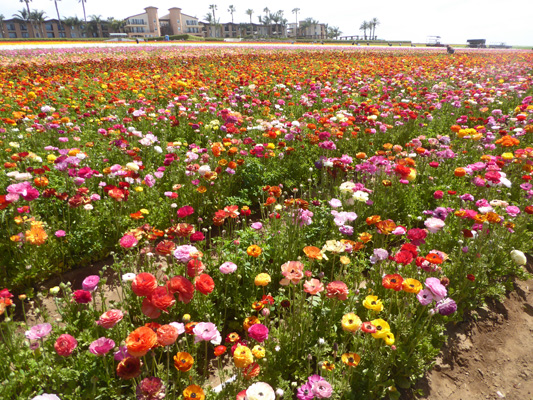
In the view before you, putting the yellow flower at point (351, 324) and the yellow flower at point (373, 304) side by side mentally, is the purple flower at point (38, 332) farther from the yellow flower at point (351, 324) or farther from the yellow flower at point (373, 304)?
the yellow flower at point (373, 304)

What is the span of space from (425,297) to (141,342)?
1846mm

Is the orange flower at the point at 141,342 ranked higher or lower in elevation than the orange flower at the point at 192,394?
higher

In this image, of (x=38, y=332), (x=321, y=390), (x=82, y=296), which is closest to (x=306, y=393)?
(x=321, y=390)

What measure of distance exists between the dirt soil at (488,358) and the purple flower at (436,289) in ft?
2.88

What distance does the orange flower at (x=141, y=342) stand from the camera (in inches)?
62.8

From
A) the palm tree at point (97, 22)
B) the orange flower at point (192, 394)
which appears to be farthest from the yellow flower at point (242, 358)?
the palm tree at point (97, 22)

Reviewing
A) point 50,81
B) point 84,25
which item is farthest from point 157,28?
point 50,81

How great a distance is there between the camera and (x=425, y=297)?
2.19m

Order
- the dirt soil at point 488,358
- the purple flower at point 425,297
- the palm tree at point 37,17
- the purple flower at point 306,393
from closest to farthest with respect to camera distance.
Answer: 1. the purple flower at point 306,393
2. the purple flower at point 425,297
3. the dirt soil at point 488,358
4. the palm tree at point 37,17

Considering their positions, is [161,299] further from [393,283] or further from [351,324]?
[393,283]

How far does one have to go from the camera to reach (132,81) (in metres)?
9.20

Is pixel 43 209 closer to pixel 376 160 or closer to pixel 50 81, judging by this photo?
pixel 376 160

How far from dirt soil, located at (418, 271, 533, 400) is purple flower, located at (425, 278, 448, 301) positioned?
88 centimetres

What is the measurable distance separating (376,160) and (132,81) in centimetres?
793
